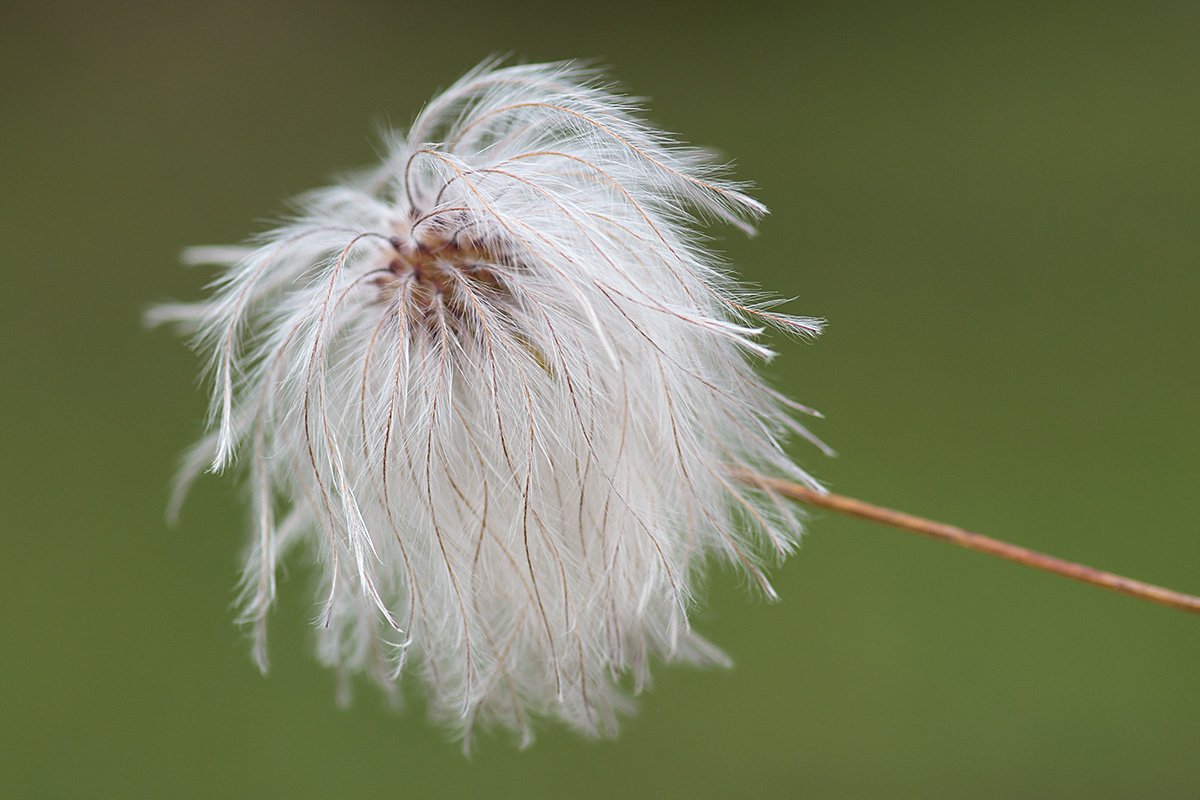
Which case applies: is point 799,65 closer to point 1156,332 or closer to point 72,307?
point 1156,332

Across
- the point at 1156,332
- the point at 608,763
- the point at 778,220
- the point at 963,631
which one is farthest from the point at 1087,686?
the point at 778,220

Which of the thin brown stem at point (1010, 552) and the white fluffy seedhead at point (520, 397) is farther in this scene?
the white fluffy seedhead at point (520, 397)

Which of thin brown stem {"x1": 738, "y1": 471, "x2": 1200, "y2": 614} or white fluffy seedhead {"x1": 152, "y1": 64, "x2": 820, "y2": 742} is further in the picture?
white fluffy seedhead {"x1": 152, "y1": 64, "x2": 820, "y2": 742}

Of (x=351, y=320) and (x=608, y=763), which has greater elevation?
(x=351, y=320)
